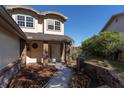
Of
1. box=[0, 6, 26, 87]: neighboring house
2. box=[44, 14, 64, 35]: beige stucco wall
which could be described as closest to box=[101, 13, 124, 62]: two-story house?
box=[44, 14, 64, 35]: beige stucco wall

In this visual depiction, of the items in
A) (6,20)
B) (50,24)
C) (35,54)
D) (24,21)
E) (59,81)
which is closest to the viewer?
(6,20)

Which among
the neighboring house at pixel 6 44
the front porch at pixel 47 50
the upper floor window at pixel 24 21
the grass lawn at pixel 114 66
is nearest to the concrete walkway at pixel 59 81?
the neighboring house at pixel 6 44

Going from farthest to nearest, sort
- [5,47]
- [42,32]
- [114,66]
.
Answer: [42,32], [114,66], [5,47]

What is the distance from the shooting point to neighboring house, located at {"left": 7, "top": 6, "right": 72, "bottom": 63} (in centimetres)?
1448

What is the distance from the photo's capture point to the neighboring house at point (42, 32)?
14.5 metres

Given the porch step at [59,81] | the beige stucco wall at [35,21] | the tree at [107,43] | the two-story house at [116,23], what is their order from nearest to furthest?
the porch step at [59,81] → the tree at [107,43] → the beige stucco wall at [35,21] → the two-story house at [116,23]

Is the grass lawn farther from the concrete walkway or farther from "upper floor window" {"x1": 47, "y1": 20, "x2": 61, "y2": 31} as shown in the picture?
"upper floor window" {"x1": 47, "y1": 20, "x2": 61, "y2": 31}

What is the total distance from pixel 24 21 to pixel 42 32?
2106 millimetres

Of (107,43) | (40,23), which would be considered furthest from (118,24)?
(40,23)

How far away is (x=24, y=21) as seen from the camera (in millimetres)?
14867

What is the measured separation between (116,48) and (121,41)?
0.61 meters

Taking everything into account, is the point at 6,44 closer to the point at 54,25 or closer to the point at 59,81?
the point at 59,81

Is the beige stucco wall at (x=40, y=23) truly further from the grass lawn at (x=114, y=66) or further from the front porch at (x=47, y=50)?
the grass lawn at (x=114, y=66)

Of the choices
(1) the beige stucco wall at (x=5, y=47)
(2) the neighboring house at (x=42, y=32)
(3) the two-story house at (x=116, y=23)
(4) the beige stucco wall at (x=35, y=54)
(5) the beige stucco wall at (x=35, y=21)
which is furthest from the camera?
(3) the two-story house at (x=116, y=23)
